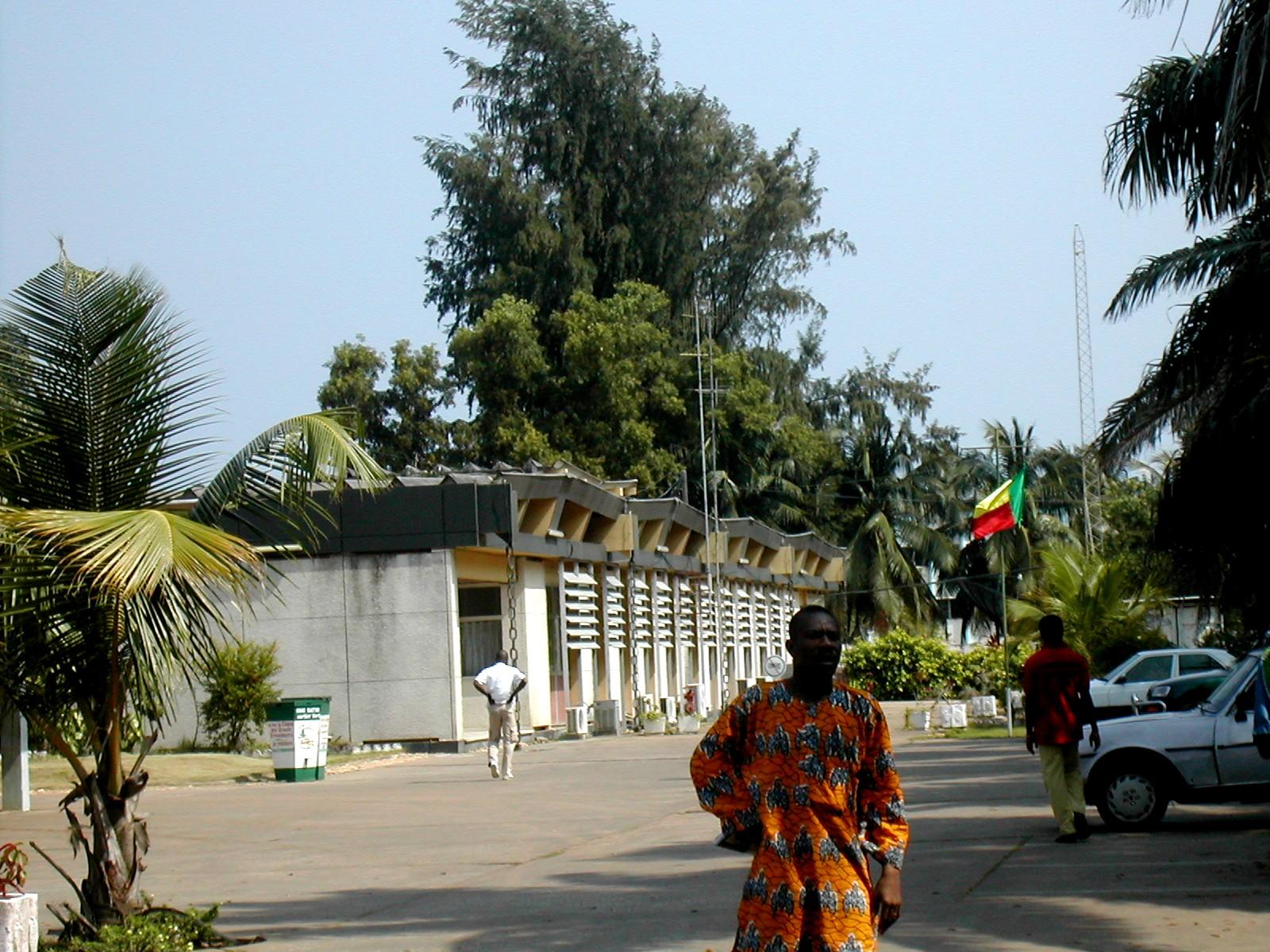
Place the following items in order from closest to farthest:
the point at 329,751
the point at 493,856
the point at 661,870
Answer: the point at 661,870 → the point at 493,856 → the point at 329,751

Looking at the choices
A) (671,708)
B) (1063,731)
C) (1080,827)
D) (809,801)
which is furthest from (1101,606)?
(809,801)

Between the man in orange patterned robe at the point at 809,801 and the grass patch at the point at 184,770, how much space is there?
20.2 meters

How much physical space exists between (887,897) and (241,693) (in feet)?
85.9

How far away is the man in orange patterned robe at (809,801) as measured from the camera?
5.44m

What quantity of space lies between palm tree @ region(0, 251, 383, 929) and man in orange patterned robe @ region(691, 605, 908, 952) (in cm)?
442

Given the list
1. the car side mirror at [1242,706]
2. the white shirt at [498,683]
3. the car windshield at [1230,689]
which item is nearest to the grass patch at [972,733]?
the white shirt at [498,683]

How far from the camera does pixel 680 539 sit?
153ft

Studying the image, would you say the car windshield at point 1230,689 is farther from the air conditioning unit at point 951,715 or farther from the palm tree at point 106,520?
the air conditioning unit at point 951,715

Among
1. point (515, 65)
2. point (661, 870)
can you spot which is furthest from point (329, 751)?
point (515, 65)

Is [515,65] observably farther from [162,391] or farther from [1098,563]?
[162,391]

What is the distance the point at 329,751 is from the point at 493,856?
1884 centimetres

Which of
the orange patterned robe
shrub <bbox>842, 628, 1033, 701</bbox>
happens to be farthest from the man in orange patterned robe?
shrub <bbox>842, 628, 1033, 701</bbox>

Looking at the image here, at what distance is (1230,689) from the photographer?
46.4 feet

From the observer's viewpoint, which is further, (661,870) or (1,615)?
(661,870)
